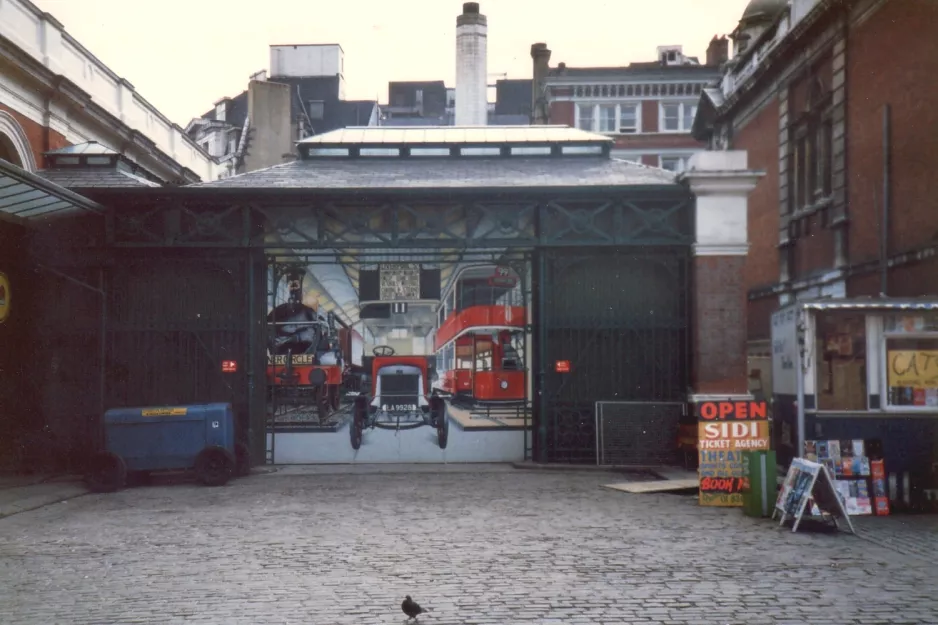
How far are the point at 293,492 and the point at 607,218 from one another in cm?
772

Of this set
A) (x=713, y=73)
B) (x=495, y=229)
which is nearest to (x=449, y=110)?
(x=713, y=73)

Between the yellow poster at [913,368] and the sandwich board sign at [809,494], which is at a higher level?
the yellow poster at [913,368]

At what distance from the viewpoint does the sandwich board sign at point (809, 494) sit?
1082 cm

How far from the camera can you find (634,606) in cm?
732

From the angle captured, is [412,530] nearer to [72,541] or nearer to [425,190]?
[72,541]

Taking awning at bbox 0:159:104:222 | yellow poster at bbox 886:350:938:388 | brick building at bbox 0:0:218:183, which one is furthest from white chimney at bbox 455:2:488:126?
yellow poster at bbox 886:350:938:388

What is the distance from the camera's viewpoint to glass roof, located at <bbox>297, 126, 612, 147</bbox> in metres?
20.7

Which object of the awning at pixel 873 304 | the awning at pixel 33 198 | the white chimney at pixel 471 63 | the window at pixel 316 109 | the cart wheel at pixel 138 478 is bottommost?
the cart wheel at pixel 138 478

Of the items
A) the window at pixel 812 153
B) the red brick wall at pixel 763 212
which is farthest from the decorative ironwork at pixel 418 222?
the red brick wall at pixel 763 212

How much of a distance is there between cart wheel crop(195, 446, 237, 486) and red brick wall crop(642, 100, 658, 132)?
38865mm

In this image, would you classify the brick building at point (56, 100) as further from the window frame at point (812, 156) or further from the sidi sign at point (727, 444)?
the window frame at point (812, 156)

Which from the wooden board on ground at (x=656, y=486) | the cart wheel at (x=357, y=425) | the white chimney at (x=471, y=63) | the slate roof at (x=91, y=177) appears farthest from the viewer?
the white chimney at (x=471, y=63)

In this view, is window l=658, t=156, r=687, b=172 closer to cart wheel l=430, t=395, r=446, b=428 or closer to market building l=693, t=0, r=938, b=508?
market building l=693, t=0, r=938, b=508

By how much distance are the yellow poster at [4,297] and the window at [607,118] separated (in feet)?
124
